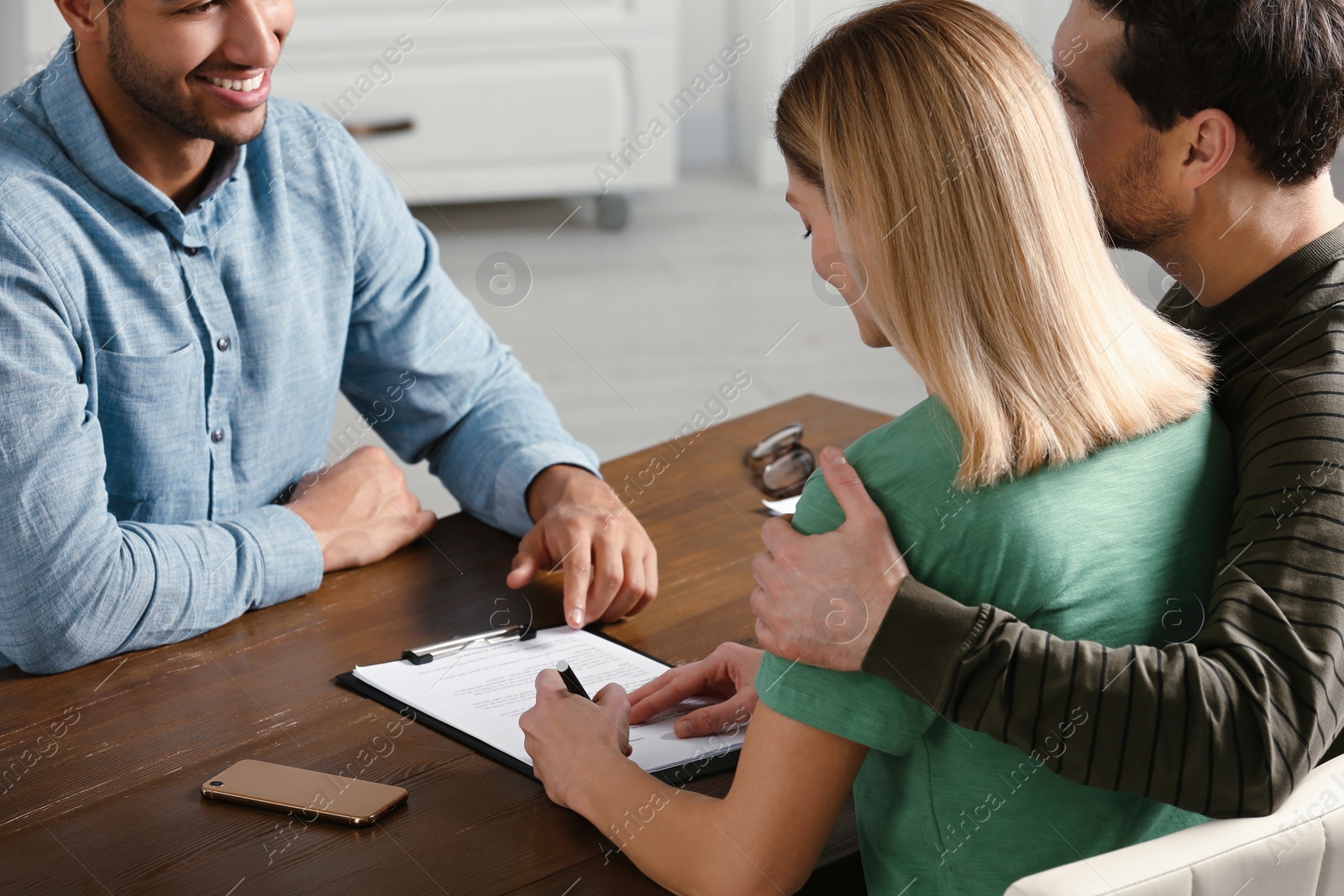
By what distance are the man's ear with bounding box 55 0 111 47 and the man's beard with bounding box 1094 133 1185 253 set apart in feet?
3.56

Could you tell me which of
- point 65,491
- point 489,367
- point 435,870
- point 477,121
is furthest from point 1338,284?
point 477,121

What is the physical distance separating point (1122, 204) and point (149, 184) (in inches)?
40.8

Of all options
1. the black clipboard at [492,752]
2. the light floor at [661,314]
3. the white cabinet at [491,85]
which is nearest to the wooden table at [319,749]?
the black clipboard at [492,752]

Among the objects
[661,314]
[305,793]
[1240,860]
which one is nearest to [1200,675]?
[1240,860]

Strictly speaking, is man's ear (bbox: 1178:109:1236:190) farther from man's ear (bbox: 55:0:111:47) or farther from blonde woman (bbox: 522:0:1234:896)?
man's ear (bbox: 55:0:111:47)

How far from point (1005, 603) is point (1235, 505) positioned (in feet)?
0.72

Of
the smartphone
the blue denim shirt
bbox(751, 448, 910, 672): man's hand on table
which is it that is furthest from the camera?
the blue denim shirt

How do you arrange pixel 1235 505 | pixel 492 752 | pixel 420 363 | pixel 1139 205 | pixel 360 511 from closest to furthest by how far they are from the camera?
A: pixel 1235 505 → pixel 492 752 → pixel 1139 205 → pixel 360 511 → pixel 420 363

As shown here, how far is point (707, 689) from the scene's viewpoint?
46.3 inches

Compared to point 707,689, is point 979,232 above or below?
above

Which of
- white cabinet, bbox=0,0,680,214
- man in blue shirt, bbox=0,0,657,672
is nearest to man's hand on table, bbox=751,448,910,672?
man in blue shirt, bbox=0,0,657,672

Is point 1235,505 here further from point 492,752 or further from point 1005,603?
point 492,752

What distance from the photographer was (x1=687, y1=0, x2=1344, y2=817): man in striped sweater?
84 cm

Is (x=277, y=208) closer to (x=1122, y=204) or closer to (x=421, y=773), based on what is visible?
(x=421, y=773)
